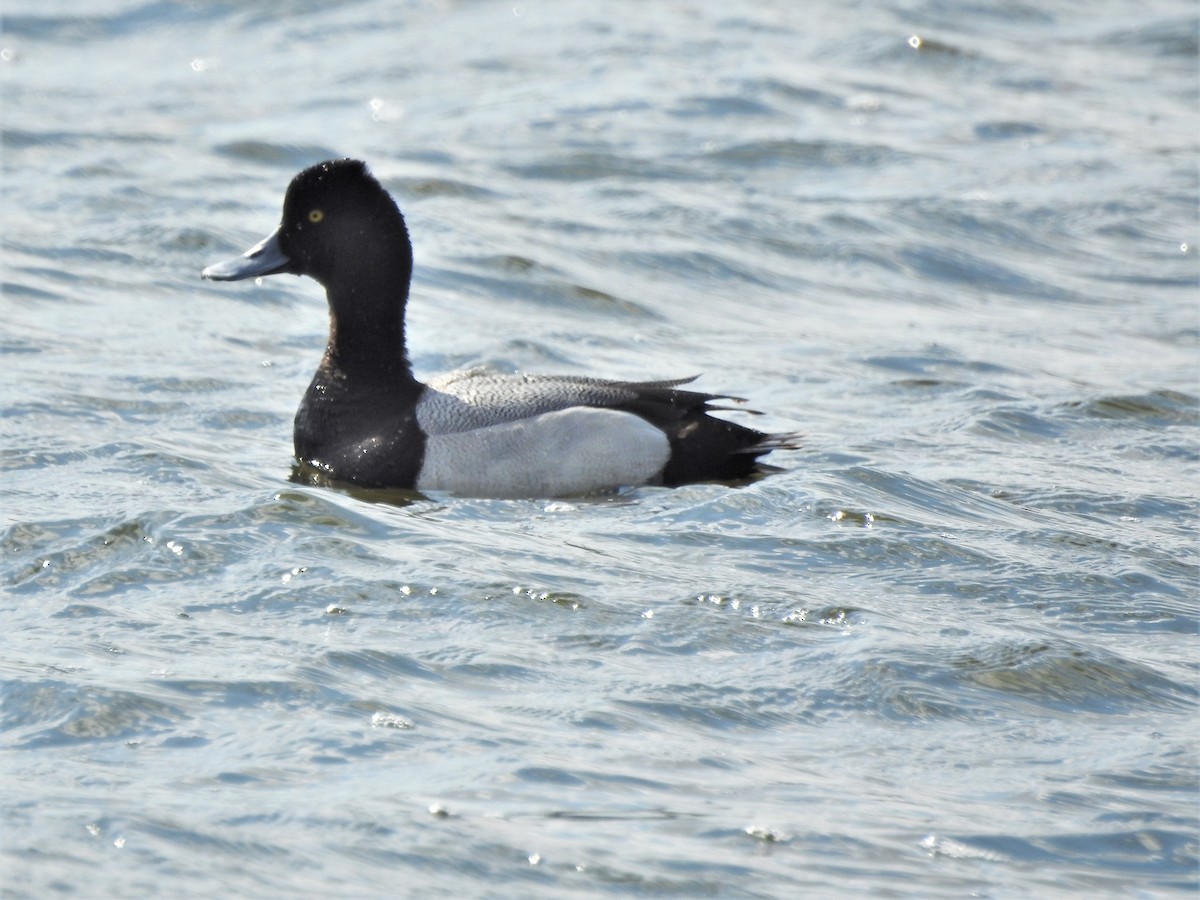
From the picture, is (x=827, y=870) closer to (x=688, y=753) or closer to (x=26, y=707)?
(x=688, y=753)

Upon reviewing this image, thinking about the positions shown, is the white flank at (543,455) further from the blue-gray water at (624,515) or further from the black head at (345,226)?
the black head at (345,226)

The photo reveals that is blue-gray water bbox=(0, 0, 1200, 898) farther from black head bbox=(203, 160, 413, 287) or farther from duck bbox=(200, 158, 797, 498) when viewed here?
black head bbox=(203, 160, 413, 287)

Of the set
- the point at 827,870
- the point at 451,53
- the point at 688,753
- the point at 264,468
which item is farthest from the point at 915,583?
the point at 451,53

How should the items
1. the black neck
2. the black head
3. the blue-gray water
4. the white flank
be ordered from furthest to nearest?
the black head
the black neck
the white flank
the blue-gray water

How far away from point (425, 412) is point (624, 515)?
94 centimetres

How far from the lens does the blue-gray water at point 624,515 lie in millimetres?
4746

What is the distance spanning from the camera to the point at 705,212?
1251 cm

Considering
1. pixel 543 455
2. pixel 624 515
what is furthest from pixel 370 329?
pixel 624 515

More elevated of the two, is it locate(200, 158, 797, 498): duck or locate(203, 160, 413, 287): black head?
locate(203, 160, 413, 287): black head

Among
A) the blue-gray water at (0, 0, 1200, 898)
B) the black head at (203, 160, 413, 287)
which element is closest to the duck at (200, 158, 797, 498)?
the black head at (203, 160, 413, 287)

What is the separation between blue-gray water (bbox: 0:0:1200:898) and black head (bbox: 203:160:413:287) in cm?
83

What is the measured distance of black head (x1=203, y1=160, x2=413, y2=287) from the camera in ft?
26.4

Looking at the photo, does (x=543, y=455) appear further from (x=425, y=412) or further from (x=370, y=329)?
(x=370, y=329)

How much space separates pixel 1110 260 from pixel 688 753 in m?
7.80
